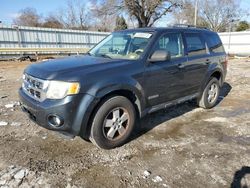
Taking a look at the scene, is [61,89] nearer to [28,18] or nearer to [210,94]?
[210,94]

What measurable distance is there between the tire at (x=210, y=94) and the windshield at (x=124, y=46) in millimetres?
2278

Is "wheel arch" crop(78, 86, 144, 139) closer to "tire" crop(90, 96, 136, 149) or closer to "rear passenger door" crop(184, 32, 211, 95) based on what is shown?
"tire" crop(90, 96, 136, 149)

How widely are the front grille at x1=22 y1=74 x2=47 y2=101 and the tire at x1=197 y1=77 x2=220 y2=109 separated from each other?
3.82 meters

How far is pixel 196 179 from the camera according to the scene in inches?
126

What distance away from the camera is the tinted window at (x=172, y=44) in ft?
14.8

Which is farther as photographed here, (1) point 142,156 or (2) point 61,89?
(1) point 142,156

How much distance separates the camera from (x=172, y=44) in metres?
4.80

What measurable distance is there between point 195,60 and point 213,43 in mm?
1121

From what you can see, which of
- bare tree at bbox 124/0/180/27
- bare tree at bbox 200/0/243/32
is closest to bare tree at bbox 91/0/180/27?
bare tree at bbox 124/0/180/27

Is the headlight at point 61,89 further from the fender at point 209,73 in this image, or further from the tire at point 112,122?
the fender at point 209,73

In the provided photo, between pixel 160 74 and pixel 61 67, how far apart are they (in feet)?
5.64

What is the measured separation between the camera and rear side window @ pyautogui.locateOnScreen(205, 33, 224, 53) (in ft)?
19.1

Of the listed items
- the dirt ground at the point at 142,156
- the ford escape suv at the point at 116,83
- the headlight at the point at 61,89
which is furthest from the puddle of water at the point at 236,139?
the headlight at the point at 61,89

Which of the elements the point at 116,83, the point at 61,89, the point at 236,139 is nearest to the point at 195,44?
the point at 236,139
